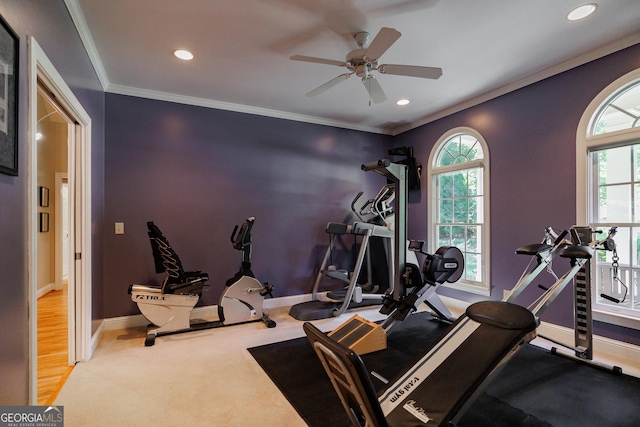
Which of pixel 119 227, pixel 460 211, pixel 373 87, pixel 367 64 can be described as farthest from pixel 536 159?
pixel 119 227

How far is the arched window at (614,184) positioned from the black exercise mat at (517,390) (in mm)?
776

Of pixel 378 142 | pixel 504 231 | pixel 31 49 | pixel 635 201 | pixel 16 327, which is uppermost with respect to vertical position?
pixel 378 142

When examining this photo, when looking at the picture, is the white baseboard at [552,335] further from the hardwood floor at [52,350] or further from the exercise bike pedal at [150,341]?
the exercise bike pedal at [150,341]

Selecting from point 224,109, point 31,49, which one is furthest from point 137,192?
point 31,49

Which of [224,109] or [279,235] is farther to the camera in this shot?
[279,235]

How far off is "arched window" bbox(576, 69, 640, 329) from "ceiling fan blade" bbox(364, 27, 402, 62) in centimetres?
221

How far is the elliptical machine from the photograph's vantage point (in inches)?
122

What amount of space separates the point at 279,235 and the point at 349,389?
11.1 ft

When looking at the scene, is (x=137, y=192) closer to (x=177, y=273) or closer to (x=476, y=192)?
(x=177, y=273)

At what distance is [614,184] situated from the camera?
290 cm

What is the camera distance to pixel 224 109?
4090 millimetres

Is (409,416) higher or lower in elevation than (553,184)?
lower

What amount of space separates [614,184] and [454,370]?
270cm

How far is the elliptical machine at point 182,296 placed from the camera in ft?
10.2
